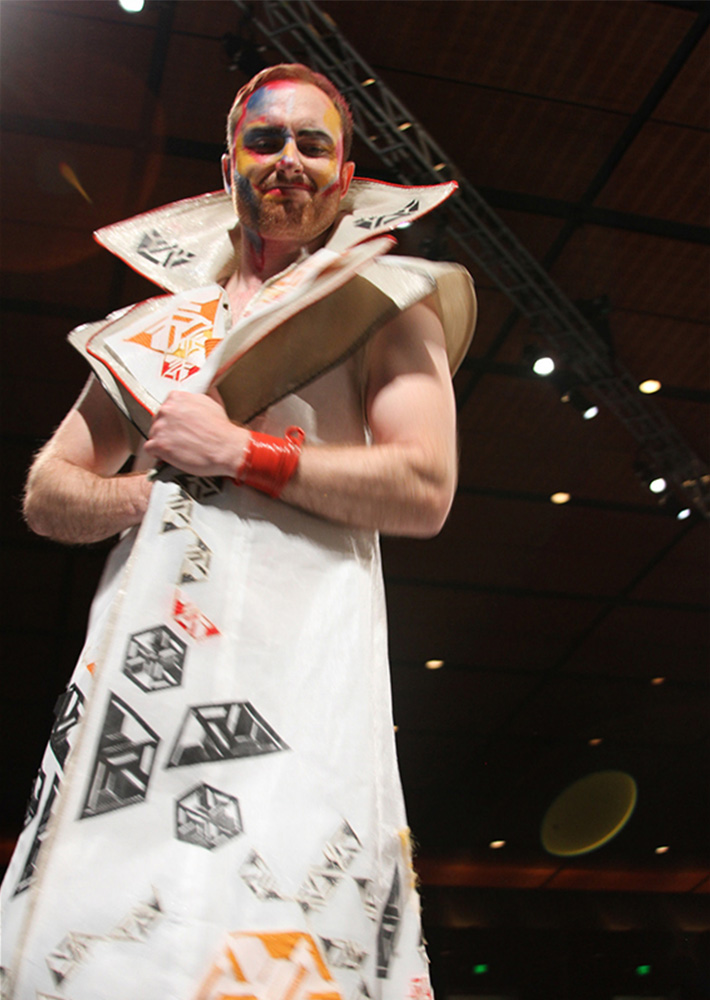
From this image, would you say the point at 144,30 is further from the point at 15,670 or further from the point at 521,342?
the point at 15,670

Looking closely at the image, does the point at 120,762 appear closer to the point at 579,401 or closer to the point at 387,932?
the point at 387,932

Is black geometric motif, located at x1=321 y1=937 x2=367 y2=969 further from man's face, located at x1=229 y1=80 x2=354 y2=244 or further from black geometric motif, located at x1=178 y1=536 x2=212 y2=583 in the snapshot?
man's face, located at x1=229 y1=80 x2=354 y2=244

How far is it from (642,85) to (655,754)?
786 centimetres

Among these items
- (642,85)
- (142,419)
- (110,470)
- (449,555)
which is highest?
(449,555)

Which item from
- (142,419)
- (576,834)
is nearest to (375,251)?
(142,419)

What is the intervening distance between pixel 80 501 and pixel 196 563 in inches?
11.1

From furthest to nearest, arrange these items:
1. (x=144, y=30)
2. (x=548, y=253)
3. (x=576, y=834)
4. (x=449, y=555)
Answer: (x=576, y=834) → (x=449, y=555) → (x=548, y=253) → (x=144, y=30)

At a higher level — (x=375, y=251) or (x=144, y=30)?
(x=144, y=30)

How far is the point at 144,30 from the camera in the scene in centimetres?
385

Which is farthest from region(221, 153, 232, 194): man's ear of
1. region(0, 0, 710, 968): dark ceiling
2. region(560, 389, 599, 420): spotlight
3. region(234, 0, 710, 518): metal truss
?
region(560, 389, 599, 420): spotlight

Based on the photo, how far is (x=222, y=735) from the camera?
2.82 feet

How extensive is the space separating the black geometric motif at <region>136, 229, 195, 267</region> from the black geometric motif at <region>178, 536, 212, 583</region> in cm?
61

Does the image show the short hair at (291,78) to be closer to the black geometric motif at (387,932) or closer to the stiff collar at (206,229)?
the stiff collar at (206,229)

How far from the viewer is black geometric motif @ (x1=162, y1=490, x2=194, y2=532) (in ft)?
3.19
